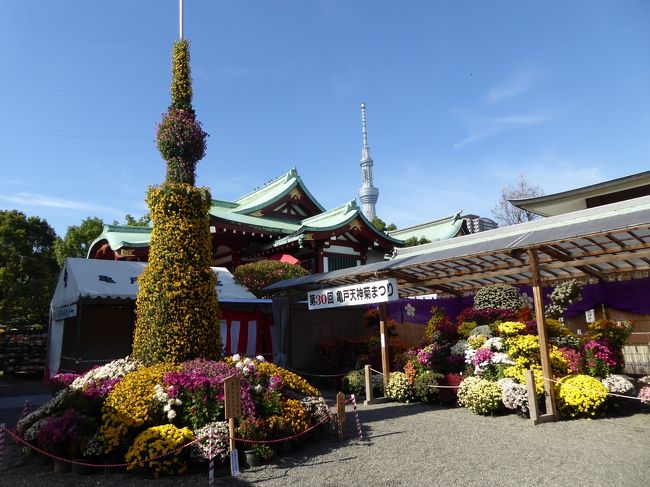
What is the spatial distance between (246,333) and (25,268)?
16.8m

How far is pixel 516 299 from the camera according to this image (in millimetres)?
13109

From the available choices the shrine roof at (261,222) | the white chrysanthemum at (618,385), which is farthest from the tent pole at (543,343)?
the shrine roof at (261,222)

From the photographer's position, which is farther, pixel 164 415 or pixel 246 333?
pixel 246 333

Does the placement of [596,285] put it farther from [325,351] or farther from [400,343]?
[325,351]

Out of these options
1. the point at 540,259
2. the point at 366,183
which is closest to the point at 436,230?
the point at 540,259

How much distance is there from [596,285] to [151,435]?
12.4 meters

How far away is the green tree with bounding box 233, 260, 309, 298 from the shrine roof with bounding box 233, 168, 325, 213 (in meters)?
5.62

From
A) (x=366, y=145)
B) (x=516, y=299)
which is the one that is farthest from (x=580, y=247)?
(x=366, y=145)

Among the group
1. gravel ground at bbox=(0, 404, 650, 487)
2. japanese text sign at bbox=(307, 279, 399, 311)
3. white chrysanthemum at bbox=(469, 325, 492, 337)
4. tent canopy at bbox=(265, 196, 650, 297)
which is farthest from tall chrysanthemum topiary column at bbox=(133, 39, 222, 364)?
white chrysanthemum at bbox=(469, 325, 492, 337)

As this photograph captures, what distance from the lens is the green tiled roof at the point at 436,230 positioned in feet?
92.8

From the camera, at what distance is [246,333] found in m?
15.0

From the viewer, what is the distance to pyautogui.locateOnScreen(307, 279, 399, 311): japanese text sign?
11.1 meters

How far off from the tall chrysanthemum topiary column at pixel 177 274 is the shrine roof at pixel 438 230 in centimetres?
2009

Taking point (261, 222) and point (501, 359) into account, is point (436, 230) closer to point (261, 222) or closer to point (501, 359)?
point (261, 222)
